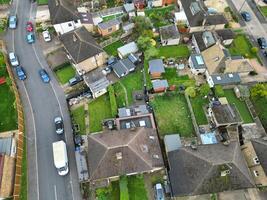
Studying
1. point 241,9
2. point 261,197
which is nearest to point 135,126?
point 261,197

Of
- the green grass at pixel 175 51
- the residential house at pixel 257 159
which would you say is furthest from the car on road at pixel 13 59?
the residential house at pixel 257 159

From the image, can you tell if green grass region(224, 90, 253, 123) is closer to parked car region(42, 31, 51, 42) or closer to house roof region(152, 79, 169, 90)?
house roof region(152, 79, 169, 90)

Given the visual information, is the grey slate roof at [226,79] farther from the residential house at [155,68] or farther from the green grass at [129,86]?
the green grass at [129,86]

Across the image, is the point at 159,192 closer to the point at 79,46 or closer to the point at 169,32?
the point at 79,46

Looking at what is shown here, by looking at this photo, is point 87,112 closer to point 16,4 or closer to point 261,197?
point 261,197

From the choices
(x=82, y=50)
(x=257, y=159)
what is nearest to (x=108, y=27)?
(x=82, y=50)
